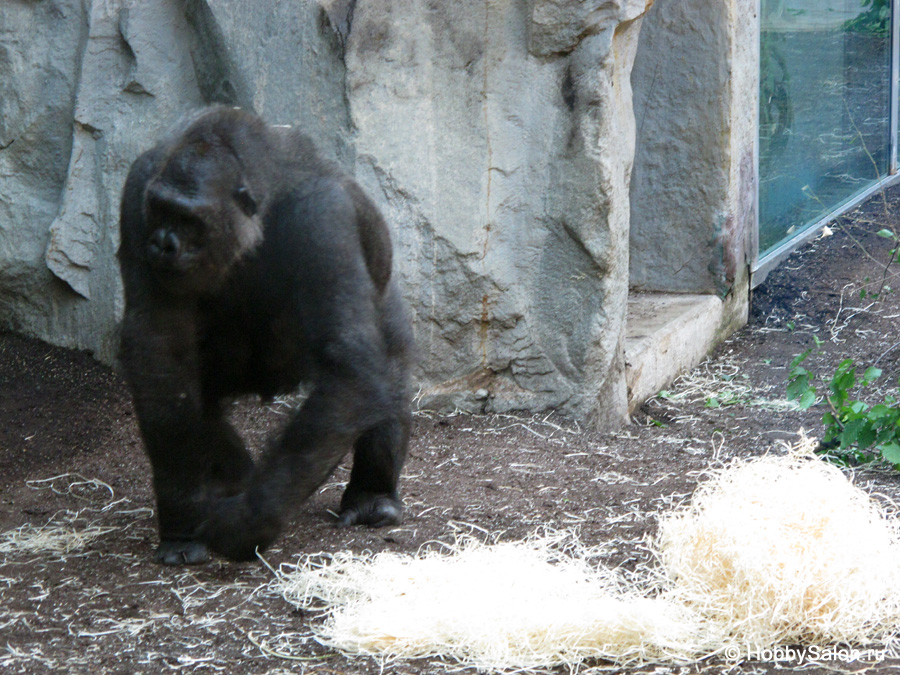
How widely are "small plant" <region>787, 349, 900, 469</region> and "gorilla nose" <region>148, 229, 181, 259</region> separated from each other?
2.26m

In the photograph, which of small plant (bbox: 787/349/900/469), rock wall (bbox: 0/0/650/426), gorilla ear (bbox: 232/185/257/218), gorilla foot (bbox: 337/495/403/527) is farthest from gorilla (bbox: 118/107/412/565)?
small plant (bbox: 787/349/900/469)

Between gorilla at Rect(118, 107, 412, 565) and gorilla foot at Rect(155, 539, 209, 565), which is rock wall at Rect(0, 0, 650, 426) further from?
gorilla foot at Rect(155, 539, 209, 565)

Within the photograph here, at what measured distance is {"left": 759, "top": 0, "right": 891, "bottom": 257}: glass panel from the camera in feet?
20.2

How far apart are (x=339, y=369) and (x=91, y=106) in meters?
2.37

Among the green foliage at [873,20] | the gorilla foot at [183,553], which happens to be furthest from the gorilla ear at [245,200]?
the green foliage at [873,20]

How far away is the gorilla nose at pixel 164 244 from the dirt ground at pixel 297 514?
2.76ft

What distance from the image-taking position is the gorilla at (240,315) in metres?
2.63

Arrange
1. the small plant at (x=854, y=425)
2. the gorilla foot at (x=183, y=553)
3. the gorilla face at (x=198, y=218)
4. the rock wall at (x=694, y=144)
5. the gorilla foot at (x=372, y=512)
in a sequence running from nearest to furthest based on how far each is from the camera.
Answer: the gorilla face at (x=198, y=218) → the gorilla foot at (x=183, y=553) → the gorilla foot at (x=372, y=512) → the small plant at (x=854, y=425) → the rock wall at (x=694, y=144)

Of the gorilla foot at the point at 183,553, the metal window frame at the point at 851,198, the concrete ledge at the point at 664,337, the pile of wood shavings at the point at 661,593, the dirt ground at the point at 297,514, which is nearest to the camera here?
the pile of wood shavings at the point at 661,593

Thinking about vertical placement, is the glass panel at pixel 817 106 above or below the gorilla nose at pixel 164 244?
above

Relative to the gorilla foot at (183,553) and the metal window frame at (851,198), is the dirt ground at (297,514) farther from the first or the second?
the metal window frame at (851,198)

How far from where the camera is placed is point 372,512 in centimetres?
316

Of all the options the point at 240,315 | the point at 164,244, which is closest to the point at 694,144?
the point at 240,315

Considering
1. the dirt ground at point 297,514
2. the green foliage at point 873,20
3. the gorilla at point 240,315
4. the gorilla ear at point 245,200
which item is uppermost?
the green foliage at point 873,20
